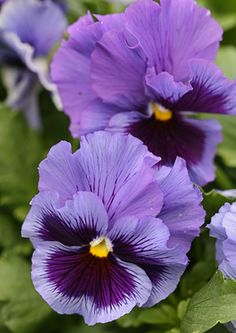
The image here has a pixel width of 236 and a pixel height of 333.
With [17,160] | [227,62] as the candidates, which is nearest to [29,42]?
[17,160]

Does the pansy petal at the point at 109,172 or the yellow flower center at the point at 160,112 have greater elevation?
the pansy petal at the point at 109,172

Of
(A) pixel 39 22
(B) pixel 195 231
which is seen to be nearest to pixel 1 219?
(A) pixel 39 22

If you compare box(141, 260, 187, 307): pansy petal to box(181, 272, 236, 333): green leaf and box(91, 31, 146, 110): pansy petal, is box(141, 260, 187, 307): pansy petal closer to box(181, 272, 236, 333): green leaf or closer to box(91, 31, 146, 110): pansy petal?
box(181, 272, 236, 333): green leaf

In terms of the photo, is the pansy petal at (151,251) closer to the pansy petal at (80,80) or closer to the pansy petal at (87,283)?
the pansy petal at (87,283)

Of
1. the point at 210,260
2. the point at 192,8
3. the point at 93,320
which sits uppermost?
the point at 192,8

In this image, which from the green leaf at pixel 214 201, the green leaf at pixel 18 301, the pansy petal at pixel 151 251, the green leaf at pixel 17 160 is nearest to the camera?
the pansy petal at pixel 151 251

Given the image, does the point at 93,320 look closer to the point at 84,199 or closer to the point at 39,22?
the point at 84,199

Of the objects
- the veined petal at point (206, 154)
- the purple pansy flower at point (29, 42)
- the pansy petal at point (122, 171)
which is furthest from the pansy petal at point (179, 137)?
the purple pansy flower at point (29, 42)
